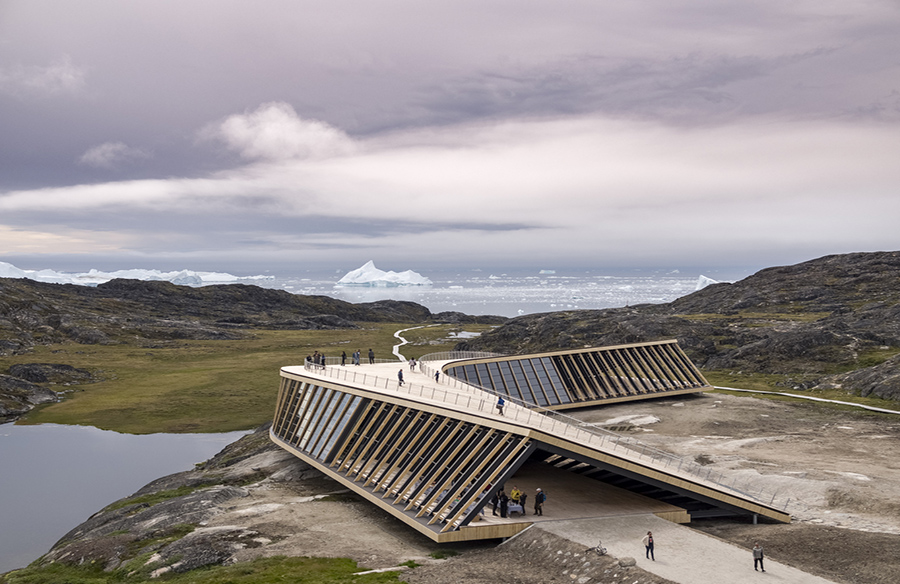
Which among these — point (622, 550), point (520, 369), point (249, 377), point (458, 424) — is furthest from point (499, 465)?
point (249, 377)

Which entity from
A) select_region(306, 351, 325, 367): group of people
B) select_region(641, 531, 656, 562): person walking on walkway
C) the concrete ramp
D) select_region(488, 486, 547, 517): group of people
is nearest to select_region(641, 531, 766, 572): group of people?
select_region(641, 531, 656, 562): person walking on walkway

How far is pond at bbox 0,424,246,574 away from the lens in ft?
155

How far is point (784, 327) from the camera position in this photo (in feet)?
354

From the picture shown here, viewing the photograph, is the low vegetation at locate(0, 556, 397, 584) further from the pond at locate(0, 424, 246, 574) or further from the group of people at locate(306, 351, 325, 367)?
the group of people at locate(306, 351, 325, 367)

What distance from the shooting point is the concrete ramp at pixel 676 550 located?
1000 inches

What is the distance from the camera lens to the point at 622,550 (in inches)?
1109

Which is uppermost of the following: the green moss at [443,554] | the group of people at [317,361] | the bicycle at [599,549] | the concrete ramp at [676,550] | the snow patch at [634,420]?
the group of people at [317,361]

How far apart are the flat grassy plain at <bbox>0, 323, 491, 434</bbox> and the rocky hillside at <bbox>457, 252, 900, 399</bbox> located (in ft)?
103

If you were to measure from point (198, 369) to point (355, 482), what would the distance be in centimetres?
9021

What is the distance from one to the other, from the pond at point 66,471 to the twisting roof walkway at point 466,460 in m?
17.5

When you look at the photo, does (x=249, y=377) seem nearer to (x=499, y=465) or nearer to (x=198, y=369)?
(x=198, y=369)

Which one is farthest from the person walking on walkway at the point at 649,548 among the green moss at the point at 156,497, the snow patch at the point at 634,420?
the green moss at the point at 156,497

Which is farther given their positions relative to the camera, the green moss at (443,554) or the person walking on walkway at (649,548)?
the green moss at (443,554)

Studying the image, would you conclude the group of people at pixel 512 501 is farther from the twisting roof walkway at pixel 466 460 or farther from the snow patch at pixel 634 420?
the snow patch at pixel 634 420
